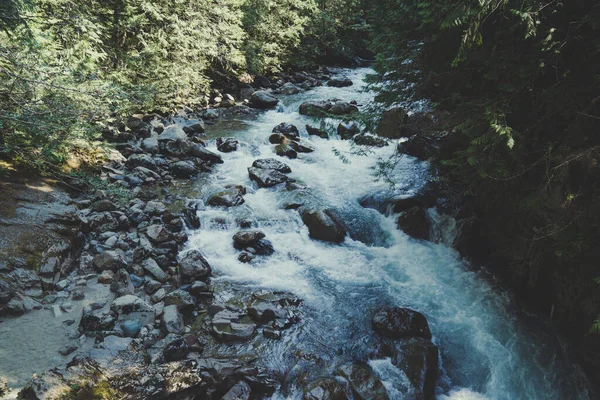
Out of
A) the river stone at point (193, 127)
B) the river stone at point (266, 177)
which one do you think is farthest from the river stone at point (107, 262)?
the river stone at point (193, 127)

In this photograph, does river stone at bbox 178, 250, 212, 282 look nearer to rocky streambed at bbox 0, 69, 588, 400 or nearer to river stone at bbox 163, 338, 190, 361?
rocky streambed at bbox 0, 69, 588, 400

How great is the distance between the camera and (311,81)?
68.8 ft

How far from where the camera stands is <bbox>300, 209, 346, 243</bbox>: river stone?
308 inches

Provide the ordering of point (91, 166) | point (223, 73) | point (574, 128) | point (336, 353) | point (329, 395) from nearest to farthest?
point (574, 128) < point (329, 395) < point (336, 353) < point (91, 166) < point (223, 73)

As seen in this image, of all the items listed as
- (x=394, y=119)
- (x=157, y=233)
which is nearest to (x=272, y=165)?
(x=157, y=233)

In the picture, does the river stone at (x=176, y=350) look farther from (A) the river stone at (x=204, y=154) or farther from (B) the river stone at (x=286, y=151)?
(B) the river stone at (x=286, y=151)

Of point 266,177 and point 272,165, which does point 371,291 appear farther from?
point 272,165

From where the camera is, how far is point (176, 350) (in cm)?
469

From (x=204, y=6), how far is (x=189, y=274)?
40.3 ft

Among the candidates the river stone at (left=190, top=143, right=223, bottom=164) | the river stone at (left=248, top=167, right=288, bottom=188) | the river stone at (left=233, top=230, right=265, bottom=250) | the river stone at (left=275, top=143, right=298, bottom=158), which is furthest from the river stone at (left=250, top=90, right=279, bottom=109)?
the river stone at (left=233, top=230, right=265, bottom=250)

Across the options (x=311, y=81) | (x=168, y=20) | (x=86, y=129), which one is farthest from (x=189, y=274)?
(x=311, y=81)

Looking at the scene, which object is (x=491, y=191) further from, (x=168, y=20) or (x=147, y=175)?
(x=168, y=20)

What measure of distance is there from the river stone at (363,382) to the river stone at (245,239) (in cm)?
341

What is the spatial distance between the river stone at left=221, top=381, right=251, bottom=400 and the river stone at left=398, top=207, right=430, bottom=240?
5186 mm
